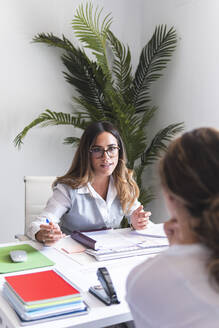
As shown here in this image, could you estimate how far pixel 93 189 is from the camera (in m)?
2.20

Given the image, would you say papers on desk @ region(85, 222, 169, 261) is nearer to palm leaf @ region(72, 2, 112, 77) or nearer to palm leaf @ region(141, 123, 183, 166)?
palm leaf @ region(141, 123, 183, 166)

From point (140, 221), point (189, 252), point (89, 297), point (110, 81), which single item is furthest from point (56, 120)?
point (189, 252)

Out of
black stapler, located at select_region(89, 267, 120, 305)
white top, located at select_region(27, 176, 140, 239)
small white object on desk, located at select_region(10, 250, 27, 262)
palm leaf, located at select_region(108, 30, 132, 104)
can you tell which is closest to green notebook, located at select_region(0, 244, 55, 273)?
small white object on desk, located at select_region(10, 250, 27, 262)

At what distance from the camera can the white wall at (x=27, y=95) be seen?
3311 millimetres

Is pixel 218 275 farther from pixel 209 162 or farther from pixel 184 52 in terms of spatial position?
pixel 184 52

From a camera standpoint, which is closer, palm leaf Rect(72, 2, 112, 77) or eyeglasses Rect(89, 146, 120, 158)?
eyeglasses Rect(89, 146, 120, 158)

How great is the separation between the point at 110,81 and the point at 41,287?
241cm

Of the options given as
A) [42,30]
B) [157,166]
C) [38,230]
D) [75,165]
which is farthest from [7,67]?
[157,166]

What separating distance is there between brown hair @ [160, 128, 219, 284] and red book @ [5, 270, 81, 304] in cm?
58

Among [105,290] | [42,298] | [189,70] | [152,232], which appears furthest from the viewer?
[189,70]

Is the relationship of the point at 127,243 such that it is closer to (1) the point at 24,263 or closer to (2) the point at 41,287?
(1) the point at 24,263

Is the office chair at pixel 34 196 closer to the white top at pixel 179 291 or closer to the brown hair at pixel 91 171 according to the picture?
the brown hair at pixel 91 171

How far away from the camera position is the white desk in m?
1.09

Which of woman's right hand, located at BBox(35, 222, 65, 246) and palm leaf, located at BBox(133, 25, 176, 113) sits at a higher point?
palm leaf, located at BBox(133, 25, 176, 113)
